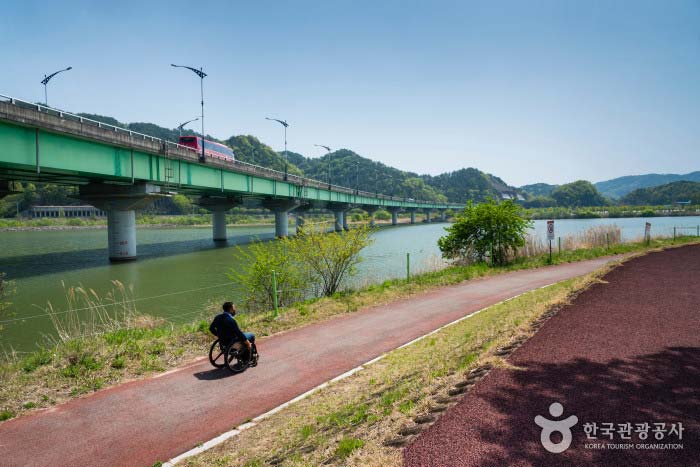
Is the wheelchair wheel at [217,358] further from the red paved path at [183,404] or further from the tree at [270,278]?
the tree at [270,278]

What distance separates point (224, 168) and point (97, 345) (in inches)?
1416

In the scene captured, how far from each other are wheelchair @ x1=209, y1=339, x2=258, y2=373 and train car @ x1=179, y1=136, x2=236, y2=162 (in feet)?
113

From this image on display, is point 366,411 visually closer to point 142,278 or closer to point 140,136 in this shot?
point 142,278

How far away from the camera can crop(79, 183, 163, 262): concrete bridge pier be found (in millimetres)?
36719

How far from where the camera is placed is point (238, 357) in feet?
29.8

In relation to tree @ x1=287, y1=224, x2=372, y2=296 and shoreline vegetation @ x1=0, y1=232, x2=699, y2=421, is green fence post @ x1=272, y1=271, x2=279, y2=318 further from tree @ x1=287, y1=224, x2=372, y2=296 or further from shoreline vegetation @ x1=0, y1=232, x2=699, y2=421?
tree @ x1=287, y1=224, x2=372, y2=296

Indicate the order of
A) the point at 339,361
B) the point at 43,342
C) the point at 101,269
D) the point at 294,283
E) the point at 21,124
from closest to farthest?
the point at 339,361
the point at 43,342
the point at 294,283
the point at 21,124
the point at 101,269

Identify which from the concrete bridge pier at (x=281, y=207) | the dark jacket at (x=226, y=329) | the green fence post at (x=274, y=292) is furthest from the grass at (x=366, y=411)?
the concrete bridge pier at (x=281, y=207)

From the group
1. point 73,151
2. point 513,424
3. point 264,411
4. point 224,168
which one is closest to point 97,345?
point 264,411

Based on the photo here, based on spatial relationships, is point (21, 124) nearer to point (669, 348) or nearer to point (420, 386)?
point (420, 386)

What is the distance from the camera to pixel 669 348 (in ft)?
25.0

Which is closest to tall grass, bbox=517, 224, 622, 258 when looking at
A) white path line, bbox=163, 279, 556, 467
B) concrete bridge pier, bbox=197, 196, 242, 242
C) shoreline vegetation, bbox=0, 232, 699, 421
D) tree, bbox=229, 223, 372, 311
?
shoreline vegetation, bbox=0, 232, 699, 421

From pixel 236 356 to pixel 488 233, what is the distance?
20.0 m

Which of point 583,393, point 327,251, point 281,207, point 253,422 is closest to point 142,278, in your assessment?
point 327,251
